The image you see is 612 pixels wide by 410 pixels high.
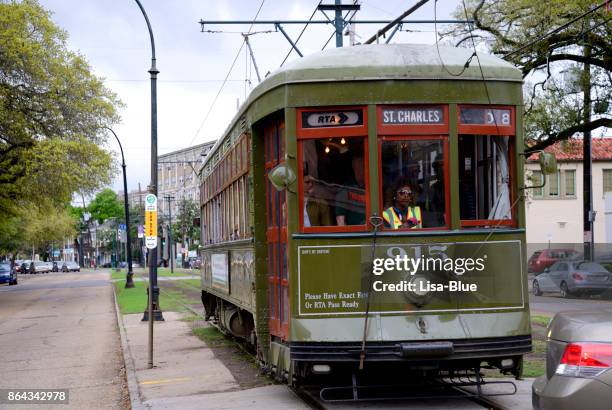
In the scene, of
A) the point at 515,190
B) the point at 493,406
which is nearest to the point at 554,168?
the point at 515,190

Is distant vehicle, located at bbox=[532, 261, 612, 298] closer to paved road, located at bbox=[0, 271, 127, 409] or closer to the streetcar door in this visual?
paved road, located at bbox=[0, 271, 127, 409]

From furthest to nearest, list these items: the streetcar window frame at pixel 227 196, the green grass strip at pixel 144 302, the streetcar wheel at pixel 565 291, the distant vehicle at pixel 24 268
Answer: the distant vehicle at pixel 24 268 → the streetcar wheel at pixel 565 291 → the green grass strip at pixel 144 302 → the streetcar window frame at pixel 227 196

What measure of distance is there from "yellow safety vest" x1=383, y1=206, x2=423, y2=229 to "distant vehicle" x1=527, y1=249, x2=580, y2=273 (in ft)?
107

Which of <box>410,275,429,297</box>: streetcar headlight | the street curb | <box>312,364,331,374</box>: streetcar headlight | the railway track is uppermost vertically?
<box>410,275,429,297</box>: streetcar headlight

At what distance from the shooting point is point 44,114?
32.9m

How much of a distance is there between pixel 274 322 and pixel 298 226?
1449 millimetres

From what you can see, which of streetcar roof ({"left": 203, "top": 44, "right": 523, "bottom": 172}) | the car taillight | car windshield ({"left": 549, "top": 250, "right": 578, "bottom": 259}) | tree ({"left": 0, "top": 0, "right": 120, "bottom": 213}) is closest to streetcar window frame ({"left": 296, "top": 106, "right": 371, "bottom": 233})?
streetcar roof ({"left": 203, "top": 44, "right": 523, "bottom": 172})

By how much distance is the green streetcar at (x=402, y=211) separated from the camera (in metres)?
7.31

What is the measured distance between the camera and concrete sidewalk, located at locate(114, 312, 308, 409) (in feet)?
28.5

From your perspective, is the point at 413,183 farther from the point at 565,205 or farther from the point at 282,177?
the point at 565,205

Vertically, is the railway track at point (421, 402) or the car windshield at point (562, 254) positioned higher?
the car windshield at point (562, 254)

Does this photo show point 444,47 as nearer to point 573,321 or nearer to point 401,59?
point 401,59

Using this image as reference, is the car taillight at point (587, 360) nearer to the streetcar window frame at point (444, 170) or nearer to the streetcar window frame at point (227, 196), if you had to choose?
the streetcar window frame at point (444, 170)

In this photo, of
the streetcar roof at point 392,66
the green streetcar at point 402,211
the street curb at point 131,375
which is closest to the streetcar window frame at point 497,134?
the green streetcar at point 402,211
